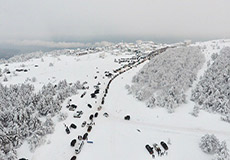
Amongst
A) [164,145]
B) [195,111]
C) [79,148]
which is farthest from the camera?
[195,111]

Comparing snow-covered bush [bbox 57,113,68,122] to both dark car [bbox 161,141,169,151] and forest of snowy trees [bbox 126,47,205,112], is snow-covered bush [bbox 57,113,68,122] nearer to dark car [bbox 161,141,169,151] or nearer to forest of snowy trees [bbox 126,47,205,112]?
forest of snowy trees [bbox 126,47,205,112]

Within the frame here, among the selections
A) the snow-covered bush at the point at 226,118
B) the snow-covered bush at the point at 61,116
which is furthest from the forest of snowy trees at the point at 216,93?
the snow-covered bush at the point at 61,116

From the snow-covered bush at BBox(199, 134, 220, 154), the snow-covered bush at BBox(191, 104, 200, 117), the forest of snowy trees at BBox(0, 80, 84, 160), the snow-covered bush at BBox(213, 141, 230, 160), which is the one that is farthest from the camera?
the snow-covered bush at BBox(191, 104, 200, 117)

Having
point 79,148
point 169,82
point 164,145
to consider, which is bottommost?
point 79,148

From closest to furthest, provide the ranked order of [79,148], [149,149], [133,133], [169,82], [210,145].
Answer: [210,145] < [149,149] < [79,148] < [133,133] < [169,82]

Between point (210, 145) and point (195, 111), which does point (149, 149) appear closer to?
point (210, 145)

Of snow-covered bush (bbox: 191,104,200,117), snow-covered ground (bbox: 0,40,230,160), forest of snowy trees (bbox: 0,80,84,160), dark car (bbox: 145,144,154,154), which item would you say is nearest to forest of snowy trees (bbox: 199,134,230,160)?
snow-covered ground (bbox: 0,40,230,160)

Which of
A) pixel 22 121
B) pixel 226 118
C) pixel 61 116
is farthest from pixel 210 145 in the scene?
pixel 22 121
